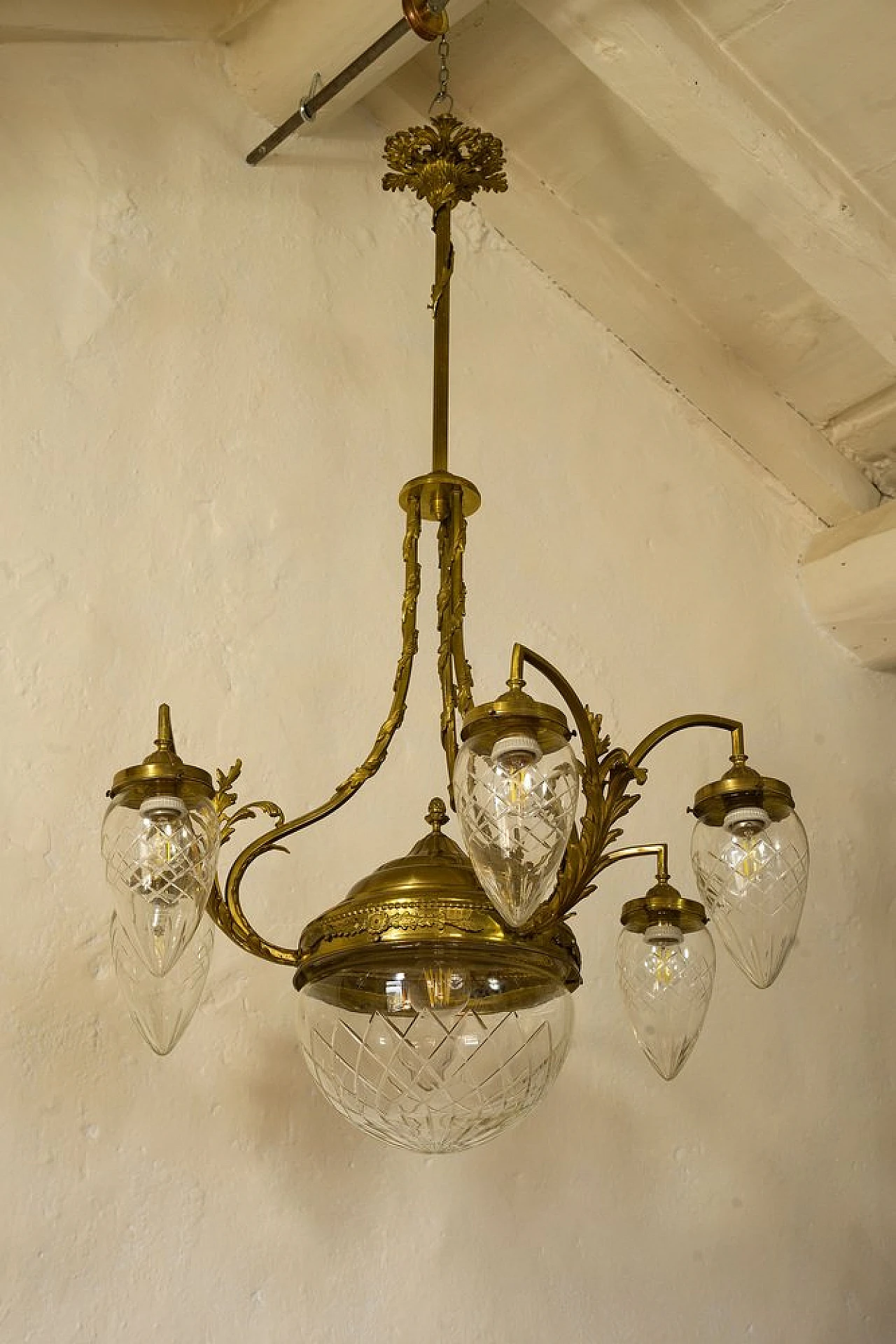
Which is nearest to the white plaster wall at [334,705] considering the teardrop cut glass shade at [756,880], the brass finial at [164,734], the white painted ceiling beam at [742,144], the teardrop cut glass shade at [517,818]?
the white painted ceiling beam at [742,144]

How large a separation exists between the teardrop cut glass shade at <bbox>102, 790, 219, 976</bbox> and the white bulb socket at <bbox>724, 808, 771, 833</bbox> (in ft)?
2.08

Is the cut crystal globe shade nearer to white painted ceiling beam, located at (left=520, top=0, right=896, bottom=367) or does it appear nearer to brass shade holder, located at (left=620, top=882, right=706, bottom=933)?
brass shade holder, located at (left=620, top=882, right=706, bottom=933)

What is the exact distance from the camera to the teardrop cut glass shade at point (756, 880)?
1896mm

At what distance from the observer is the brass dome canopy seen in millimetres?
1731

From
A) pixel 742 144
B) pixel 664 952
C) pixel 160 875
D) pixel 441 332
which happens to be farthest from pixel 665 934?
pixel 742 144

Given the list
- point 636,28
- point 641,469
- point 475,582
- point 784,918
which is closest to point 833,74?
point 636,28

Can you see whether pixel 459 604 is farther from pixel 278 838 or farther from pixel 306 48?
pixel 306 48

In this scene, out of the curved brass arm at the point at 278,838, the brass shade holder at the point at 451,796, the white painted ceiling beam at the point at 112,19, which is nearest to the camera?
the brass shade holder at the point at 451,796

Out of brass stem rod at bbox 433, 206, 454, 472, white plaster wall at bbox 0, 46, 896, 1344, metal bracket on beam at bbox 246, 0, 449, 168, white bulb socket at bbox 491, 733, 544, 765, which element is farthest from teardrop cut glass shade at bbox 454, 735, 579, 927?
metal bracket on beam at bbox 246, 0, 449, 168

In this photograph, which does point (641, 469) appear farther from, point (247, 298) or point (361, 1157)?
point (361, 1157)

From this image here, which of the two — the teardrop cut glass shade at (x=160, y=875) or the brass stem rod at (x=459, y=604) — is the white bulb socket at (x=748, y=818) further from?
the teardrop cut glass shade at (x=160, y=875)

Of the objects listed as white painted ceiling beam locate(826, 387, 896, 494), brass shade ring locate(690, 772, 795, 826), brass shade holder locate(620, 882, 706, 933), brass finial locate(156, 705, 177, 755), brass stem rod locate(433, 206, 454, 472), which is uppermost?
white painted ceiling beam locate(826, 387, 896, 494)

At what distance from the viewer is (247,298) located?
123 inches

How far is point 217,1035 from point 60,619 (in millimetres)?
745
